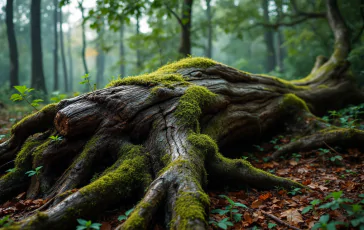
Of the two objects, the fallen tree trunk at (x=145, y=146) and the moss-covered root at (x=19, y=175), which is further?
the moss-covered root at (x=19, y=175)

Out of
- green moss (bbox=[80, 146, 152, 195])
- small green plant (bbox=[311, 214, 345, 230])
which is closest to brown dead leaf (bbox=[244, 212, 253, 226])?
small green plant (bbox=[311, 214, 345, 230])

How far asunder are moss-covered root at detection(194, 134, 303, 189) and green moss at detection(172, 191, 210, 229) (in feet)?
3.09

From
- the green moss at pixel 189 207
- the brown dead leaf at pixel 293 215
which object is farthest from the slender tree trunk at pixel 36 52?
the brown dead leaf at pixel 293 215

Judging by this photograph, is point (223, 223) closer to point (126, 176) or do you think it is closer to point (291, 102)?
point (126, 176)

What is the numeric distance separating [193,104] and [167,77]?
858 mm

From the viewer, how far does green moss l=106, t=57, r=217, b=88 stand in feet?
13.5

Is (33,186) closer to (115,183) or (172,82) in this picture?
(115,183)

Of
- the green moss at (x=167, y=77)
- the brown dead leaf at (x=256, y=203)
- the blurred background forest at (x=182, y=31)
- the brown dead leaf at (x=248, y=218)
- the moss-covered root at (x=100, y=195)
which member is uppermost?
the blurred background forest at (x=182, y=31)

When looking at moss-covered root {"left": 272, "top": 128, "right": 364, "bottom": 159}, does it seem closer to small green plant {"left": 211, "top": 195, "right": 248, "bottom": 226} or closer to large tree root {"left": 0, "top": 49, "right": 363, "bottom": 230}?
large tree root {"left": 0, "top": 49, "right": 363, "bottom": 230}

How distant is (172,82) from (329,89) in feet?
19.8

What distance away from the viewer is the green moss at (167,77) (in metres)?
4.11

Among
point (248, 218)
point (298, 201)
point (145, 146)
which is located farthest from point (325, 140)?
point (145, 146)

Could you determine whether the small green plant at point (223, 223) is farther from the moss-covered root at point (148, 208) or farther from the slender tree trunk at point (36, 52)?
the slender tree trunk at point (36, 52)

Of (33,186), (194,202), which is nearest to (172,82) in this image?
(194,202)
